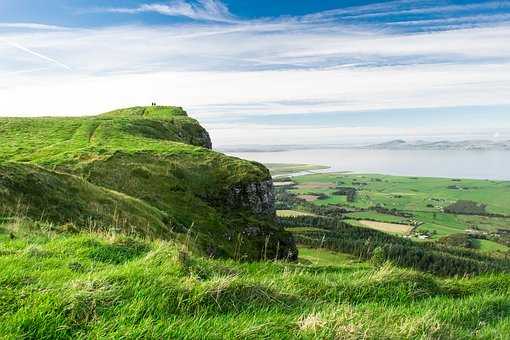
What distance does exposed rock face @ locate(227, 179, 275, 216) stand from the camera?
66.8m

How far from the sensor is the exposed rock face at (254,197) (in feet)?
219

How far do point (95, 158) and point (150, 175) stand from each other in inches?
289

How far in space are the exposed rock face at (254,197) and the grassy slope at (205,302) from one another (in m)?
55.7

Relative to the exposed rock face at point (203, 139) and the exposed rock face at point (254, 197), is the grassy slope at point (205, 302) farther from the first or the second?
the exposed rock face at point (203, 139)

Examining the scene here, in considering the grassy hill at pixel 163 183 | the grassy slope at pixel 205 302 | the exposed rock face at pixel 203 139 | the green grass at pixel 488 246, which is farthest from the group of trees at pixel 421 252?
the grassy slope at pixel 205 302

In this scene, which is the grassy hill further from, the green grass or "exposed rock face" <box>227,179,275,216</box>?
the green grass

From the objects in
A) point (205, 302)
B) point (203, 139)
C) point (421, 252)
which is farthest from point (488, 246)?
point (205, 302)

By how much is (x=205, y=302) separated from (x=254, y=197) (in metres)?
61.5

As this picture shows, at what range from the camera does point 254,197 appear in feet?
226

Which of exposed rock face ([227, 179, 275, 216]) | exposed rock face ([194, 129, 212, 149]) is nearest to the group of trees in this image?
exposed rock face ([194, 129, 212, 149])

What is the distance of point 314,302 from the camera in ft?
28.0

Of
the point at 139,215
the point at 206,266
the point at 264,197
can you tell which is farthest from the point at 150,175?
the point at 206,266

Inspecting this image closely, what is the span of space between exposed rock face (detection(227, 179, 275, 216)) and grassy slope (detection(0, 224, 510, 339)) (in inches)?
2192

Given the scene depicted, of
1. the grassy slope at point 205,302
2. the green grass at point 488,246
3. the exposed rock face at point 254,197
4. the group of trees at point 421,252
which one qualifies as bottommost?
the green grass at point 488,246
